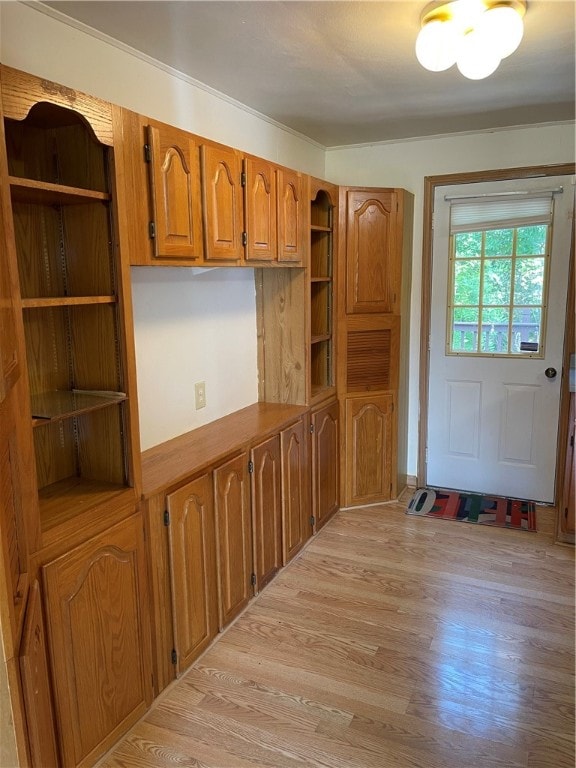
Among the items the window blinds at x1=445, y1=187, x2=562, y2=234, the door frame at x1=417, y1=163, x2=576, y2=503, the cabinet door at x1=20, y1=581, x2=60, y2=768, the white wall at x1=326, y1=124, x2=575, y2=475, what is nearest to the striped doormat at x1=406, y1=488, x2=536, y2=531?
the door frame at x1=417, y1=163, x2=576, y2=503

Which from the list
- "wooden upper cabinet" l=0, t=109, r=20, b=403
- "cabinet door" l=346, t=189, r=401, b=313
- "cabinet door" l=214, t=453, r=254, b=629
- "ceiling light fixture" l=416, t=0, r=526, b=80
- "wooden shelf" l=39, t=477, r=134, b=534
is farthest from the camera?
"cabinet door" l=346, t=189, r=401, b=313

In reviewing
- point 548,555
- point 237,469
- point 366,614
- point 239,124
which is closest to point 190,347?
point 237,469

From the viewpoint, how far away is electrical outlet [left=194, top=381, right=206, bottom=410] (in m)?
2.76

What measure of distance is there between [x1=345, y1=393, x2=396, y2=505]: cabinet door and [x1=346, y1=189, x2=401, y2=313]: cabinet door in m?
0.63

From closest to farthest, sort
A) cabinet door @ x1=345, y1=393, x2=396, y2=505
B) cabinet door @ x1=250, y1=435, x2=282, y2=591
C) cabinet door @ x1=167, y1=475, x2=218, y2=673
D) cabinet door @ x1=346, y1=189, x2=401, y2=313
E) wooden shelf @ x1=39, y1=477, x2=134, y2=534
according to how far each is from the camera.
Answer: wooden shelf @ x1=39, y1=477, x2=134, y2=534, cabinet door @ x1=167, y1=475, x2=218, y2=673, cabinet door @ x1=250, y1=435, x2=282, y2=591, cabinet door @ x1=346, y1=189, x2=401, y2=313, cabinet door @ x1=345, y1=393, x2=396, y2=505

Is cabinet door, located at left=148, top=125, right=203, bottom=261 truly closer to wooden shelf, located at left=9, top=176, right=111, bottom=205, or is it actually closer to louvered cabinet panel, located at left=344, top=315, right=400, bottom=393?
wooden shelf, located at left=9, top=176, right=111, bottom=205

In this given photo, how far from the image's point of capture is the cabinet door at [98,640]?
162 centimetres

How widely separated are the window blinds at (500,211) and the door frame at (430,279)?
0.11 m

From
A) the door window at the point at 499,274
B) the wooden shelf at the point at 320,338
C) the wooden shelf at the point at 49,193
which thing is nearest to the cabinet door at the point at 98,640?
the wooden shelf at the point at 49,193

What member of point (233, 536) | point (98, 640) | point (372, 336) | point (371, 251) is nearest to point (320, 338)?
point (372, 336)

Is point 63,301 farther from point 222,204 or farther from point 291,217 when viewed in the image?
point 291,217

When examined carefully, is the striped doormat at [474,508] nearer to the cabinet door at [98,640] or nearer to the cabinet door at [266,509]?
the cabinet door at [266,509]

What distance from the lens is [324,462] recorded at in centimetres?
342

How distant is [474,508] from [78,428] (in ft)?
Answer: 9.05
